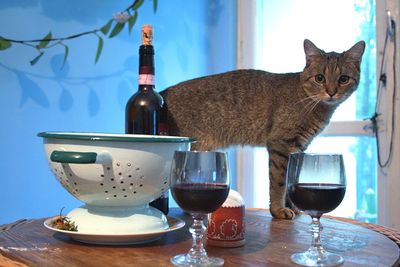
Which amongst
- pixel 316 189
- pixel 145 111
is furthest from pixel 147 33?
pixel 316 189

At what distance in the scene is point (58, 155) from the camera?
0.76 meters

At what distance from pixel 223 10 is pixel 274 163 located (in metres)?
1.28

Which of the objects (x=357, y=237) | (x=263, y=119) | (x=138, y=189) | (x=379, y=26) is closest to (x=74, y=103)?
(x=263, y=119)

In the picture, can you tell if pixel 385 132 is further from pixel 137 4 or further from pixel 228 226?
pixel 228 226

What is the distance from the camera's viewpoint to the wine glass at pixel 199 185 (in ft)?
2.29

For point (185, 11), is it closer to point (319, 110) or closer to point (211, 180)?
point (319, 110)

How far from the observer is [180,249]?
829 mm

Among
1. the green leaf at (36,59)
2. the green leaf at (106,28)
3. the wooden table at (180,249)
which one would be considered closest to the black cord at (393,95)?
the wooden table at (180,249)

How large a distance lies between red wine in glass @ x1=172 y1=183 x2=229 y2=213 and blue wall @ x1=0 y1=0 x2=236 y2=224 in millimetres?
1102

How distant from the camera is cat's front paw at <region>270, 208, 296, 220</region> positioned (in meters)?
1.21

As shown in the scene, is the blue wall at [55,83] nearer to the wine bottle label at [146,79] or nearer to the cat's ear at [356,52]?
the wine bottle label at [146,79]

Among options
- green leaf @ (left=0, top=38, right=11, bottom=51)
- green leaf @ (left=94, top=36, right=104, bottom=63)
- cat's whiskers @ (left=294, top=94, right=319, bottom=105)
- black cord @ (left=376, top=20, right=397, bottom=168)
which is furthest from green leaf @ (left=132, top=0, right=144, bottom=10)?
black cord @ (left=376, top=20, right=397, bottom=168)

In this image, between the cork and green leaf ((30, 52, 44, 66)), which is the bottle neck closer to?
the cork

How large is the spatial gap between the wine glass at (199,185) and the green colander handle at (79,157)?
0.13 m
